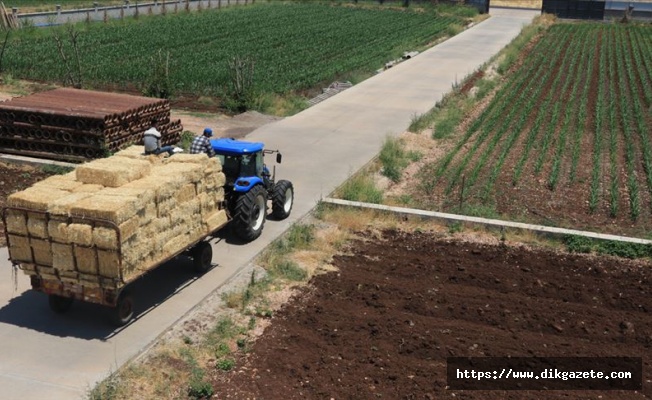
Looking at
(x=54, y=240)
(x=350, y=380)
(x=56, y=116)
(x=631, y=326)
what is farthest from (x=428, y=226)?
(x=56, y=116)

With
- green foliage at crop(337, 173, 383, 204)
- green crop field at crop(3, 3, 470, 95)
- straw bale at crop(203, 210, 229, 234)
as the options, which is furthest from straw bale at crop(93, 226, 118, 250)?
green crop field at crop(3, 3, 470, 95)

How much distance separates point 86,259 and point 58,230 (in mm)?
595

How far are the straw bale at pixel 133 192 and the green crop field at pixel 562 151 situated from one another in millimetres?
8742

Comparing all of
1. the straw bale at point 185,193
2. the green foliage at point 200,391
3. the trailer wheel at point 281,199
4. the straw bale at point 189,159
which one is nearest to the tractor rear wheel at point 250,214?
the trailer wheel at point 281,199

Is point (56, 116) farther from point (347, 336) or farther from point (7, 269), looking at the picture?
point (347, 336)

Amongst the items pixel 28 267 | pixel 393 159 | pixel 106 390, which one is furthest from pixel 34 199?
pixel 393 159

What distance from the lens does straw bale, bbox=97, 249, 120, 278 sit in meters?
11.1

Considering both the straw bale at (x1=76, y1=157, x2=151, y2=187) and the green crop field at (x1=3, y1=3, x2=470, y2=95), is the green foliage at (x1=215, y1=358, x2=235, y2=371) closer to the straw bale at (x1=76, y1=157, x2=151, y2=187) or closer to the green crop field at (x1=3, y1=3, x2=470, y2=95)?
the straw bale at (x1=76, y1=157, x2=151, y2=187)

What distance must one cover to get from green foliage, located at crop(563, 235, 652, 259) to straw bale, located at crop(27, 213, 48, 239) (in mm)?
10282

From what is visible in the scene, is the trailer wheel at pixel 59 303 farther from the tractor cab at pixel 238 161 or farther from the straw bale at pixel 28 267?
the tractor cab at pixel 238 161

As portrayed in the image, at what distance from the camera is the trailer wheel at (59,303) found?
1201 centimetres

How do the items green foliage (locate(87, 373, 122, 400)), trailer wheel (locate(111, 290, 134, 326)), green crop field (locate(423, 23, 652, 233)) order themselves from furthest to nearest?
green crop field (locate(423, 23, 652, 233)), trailer wheel (locate(111, 290, 134, 326)), green foliage (locate(87, 373, 122, 400))

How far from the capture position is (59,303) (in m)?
12.1

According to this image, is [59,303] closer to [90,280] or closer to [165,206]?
[90,280]
